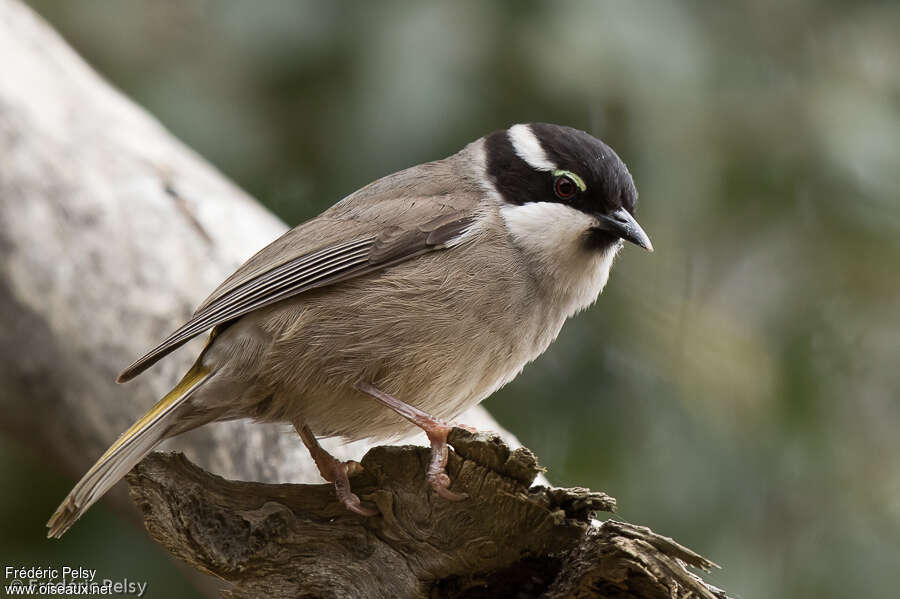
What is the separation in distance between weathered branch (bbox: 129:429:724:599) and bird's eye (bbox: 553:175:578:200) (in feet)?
4.24

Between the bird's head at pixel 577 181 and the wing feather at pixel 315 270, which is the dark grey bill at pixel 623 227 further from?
the wing feather at pixel 315 270

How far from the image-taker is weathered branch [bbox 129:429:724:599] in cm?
309

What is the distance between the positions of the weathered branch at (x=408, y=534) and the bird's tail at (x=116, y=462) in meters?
0.17

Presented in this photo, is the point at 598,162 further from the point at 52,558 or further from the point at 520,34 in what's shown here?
the point at 52,558

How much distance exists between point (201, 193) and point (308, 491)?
2005 mm

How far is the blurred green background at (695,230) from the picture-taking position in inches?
194

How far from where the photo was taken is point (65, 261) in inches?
197

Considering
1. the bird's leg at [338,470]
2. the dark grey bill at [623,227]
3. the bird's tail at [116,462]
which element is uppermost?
the dark grey bill at [623,227]

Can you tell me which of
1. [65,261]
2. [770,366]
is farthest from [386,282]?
[770,366]

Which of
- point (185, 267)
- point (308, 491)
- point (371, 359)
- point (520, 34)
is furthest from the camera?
point (520, 34)

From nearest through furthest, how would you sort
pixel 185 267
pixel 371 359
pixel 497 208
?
1. pixel 371 359
2. pixel 497 208
3. pixel 185 267

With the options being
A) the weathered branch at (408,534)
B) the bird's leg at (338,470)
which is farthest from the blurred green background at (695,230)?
the weathered branch at (408,534)

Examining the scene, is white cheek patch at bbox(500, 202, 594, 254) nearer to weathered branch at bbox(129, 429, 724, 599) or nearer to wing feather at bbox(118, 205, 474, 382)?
wing feather at bbox(118, 205, 474, 382)

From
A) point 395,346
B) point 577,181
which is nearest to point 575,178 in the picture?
point 577,181
